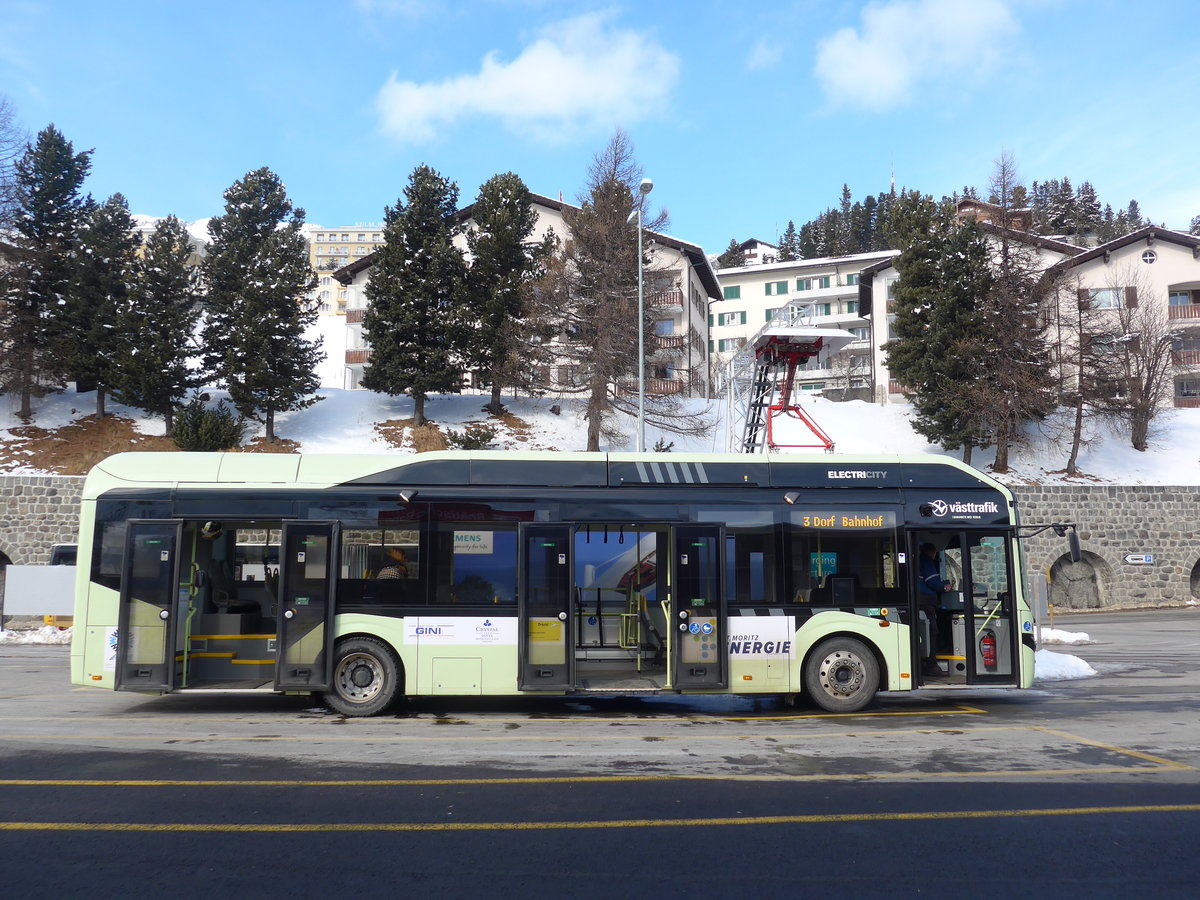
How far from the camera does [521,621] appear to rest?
1052 cm

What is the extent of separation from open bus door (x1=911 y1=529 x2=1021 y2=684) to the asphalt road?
63 centimetres

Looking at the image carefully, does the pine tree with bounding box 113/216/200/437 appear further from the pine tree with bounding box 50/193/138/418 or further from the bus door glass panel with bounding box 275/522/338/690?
the bus door glass panel with bounding box 275/522/338/690

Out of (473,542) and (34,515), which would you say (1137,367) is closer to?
(473,542)

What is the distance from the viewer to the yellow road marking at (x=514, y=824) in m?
5.90

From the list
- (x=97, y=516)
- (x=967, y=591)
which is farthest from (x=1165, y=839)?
(x=97, y=516)

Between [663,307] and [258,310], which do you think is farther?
[663,307]

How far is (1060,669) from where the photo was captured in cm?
1470

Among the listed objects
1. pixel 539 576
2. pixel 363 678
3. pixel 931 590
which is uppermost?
pixel 539 576

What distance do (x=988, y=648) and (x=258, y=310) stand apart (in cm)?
3129

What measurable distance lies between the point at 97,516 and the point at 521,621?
534 centimetres

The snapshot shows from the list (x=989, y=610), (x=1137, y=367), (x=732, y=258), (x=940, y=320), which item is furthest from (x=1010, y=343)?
(x=732, y=258)

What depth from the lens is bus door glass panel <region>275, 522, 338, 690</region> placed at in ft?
34.1

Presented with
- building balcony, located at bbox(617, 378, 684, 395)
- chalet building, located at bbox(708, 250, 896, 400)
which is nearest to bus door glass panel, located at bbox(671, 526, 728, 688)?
building balcony, located at bbox(617, 378, 684, 395)

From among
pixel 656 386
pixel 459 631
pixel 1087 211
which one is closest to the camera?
pixel 459 631
